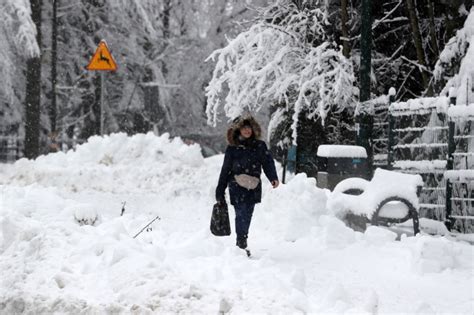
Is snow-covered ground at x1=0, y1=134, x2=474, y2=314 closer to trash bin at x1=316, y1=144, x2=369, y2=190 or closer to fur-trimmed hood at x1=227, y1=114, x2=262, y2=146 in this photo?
fur-trimmed hood at x1=227, y1=114, x2=262, y2=146

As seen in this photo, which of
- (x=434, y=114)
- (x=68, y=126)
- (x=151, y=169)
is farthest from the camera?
(x=68, y=126)

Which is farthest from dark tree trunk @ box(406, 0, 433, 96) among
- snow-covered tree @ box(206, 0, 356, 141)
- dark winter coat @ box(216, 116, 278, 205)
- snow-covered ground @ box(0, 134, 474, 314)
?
dark winter coat @ box(216, 116, 278, 205)

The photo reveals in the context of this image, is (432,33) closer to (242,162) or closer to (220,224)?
(242,162)

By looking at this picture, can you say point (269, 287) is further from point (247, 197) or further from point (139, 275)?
point (247, 197)

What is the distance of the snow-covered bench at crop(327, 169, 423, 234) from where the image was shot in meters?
9.09

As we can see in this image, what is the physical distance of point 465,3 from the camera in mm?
12430

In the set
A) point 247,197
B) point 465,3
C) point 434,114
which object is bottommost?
point 247,197

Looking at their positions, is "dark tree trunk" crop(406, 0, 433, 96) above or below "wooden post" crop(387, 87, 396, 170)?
above

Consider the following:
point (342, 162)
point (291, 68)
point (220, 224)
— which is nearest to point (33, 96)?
point (291, 68)

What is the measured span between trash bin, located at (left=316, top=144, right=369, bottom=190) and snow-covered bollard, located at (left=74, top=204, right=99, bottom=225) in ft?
14.4

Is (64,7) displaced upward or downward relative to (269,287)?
upward

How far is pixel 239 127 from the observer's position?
7.67 m

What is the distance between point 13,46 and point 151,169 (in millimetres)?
8083

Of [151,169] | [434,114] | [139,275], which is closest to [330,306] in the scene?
[139,275]
